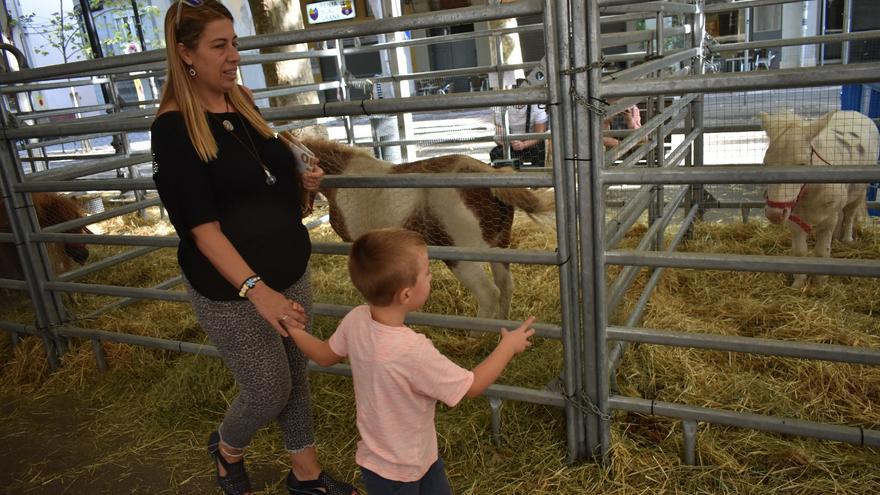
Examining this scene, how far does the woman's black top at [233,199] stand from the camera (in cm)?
181

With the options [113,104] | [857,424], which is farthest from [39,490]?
[113,104]

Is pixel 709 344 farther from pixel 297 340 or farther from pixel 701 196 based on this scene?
pixel 701 196

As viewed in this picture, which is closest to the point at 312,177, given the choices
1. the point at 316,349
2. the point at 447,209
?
the point at 316,349

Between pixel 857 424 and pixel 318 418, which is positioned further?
pixel 318 418

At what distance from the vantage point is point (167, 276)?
221 inches

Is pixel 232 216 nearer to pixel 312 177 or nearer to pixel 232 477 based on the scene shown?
pixel 312 177

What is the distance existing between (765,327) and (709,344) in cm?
159

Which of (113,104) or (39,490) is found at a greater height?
(113,104)

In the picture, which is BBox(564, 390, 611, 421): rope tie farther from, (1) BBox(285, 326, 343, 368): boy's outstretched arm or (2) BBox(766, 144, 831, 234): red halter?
(2) BBox(766, 144, 831, 234): red halter

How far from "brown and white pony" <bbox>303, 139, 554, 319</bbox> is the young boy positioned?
5.84 ft

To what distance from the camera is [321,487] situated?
8.23ft

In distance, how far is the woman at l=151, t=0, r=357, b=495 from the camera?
182cm

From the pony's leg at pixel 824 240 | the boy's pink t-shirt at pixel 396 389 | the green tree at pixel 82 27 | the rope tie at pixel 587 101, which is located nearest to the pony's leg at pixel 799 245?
the pony's leg at pixel 824 240

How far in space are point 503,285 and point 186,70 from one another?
2.37 metres
